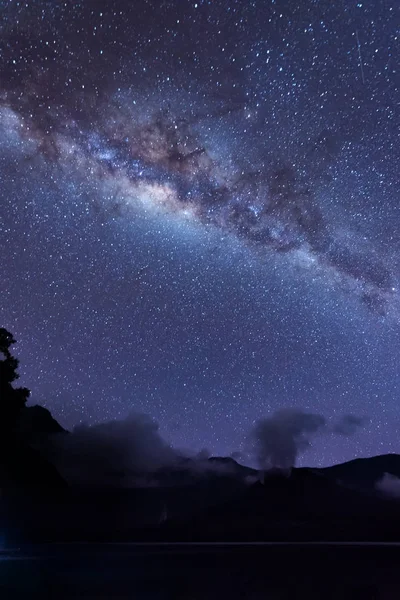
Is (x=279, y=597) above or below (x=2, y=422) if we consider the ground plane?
below

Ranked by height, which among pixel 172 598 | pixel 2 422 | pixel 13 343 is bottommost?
pixel 172 598

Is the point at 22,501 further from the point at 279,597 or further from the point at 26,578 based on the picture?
the point at 279,597

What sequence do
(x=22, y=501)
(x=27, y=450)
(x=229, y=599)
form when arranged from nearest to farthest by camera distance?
(x=229, y=599)
(x=27, y=450)
(x=22, y=501)

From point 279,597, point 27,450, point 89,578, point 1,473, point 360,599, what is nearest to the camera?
point 360,599

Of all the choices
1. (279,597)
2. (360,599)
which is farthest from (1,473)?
(360,599)

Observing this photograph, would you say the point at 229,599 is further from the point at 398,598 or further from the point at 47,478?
the point at 47,478

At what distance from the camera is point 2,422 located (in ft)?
220

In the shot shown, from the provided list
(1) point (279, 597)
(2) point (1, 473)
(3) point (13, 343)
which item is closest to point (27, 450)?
(2) point (1, 473)

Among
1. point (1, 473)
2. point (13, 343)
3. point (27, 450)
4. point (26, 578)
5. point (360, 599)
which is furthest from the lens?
point (27, 450)

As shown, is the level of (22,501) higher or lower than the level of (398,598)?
higher

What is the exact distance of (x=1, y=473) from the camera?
12369cm

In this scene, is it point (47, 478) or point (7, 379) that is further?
point (47, 478)

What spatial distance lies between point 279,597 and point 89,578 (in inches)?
713

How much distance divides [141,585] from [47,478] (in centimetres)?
13383
